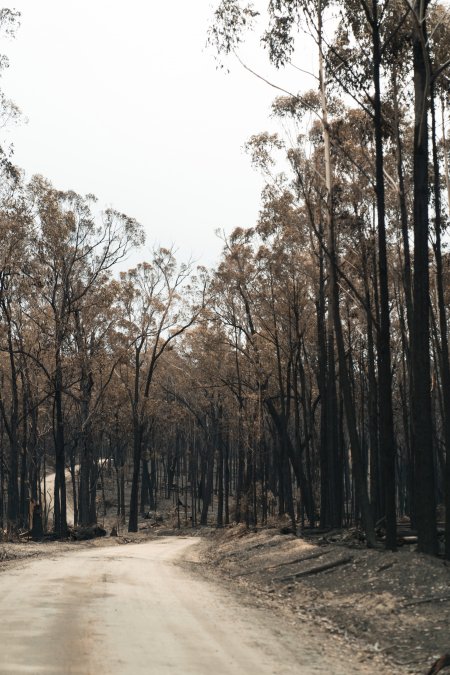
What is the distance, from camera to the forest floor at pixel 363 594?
941 cm

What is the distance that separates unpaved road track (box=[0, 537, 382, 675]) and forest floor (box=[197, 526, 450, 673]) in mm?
650

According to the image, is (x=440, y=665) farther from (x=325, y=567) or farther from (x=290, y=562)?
(x=290, y=562)

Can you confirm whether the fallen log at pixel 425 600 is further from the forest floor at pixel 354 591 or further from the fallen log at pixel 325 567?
the fallen log at pixel 325 567

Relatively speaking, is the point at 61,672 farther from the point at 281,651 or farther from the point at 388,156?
the point at 388,156

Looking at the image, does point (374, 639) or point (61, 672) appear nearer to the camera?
point (61, 672)

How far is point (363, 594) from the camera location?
12883mm

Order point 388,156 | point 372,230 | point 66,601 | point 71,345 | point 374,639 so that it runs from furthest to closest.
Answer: point 71,345 < point 388,156 < point 372,230 < point 66,601 < point 374,639

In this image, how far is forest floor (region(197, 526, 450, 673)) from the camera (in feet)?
30.9

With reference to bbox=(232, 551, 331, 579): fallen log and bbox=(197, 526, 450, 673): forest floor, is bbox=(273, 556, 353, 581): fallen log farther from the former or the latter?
bbox=(232, 551, 331, 579): fallen log

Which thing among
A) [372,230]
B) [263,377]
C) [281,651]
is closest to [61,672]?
[281,651]

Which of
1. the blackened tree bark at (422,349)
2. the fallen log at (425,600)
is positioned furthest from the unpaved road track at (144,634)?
the blackened tree bark at (422,349)

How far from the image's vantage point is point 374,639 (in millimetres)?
9953

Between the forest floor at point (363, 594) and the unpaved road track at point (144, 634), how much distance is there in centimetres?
65

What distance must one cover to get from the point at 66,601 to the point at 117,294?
110 ft
